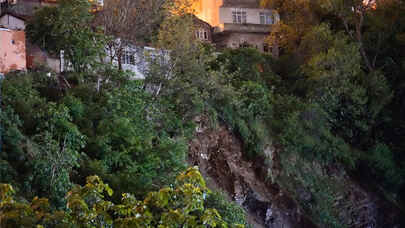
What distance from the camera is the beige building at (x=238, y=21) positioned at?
46.8 m

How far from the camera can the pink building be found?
28.2m

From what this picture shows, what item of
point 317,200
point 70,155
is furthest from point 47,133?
point 317,200

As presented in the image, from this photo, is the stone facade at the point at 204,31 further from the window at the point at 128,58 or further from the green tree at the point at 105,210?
the green tree at the point at 105,210

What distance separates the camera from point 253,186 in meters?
32.3

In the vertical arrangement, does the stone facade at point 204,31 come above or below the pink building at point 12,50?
above

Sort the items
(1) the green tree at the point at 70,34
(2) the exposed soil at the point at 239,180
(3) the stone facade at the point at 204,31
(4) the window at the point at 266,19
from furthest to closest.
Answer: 1. (4) the window at the point at 266,19
2. (3) the stone facade at the point at 204,31
3. (2) the exposed soil at the point at 239,180
4. (1) the green tree at the point at 70,34

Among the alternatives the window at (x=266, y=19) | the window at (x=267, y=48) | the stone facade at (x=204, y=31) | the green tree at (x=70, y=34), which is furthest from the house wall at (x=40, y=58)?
the window at (x=266, y=19)

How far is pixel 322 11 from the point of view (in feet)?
143

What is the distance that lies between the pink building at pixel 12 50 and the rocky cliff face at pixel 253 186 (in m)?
8.11

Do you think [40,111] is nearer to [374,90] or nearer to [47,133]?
[47,133]

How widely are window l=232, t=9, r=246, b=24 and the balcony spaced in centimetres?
73

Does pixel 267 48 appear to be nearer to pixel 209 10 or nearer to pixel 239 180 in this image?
pixel 209 10

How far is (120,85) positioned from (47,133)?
6947 millimetres

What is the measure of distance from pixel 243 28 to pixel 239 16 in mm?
1452
